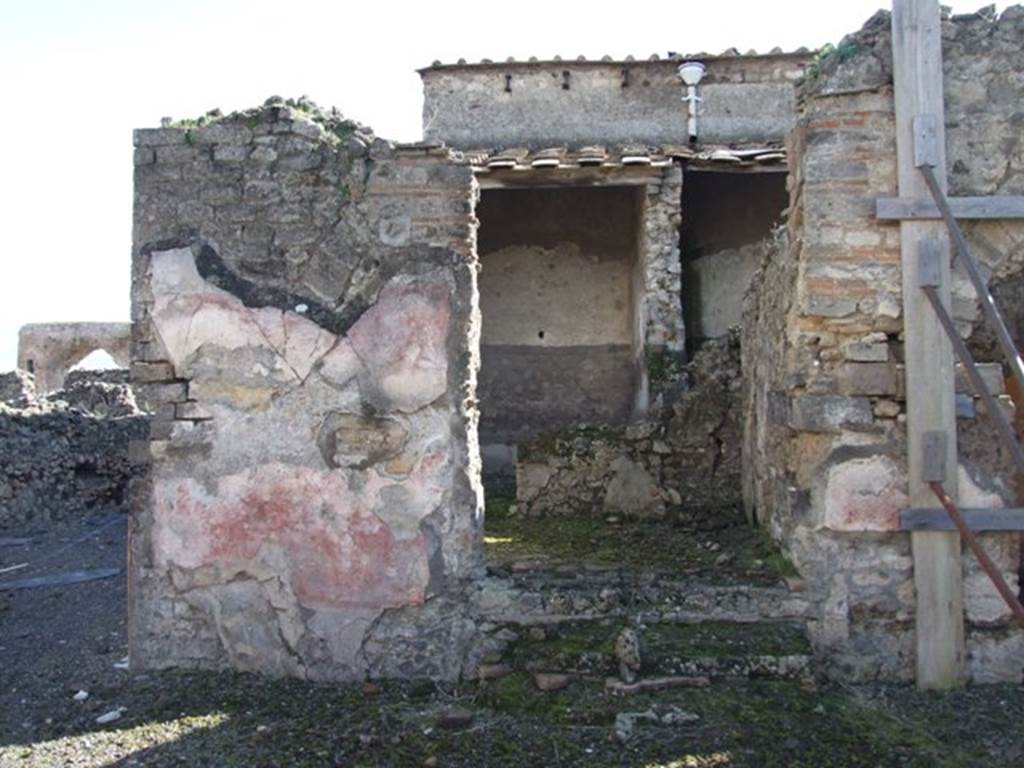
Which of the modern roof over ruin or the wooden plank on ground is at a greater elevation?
the modern roof over ruin

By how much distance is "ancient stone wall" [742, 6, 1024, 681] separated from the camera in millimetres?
3986

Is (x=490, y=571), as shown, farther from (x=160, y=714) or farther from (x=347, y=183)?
(x=347, y=183)

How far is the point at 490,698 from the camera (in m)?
3.82

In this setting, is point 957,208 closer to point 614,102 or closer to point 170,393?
point 170,393

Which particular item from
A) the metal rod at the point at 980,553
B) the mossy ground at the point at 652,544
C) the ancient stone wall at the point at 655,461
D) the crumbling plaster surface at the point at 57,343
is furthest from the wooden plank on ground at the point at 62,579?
the crumbling plaster surface at the point at 57,343

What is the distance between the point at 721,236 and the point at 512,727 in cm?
753

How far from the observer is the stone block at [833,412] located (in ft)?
13.2

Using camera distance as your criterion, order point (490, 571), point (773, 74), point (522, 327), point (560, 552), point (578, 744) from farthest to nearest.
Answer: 1. point (773, 74)
2. point (522, 327)
3. point (560, 552)
4. point (490, 571)
5. point (578, 744)

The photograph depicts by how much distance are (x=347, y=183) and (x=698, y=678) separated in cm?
253

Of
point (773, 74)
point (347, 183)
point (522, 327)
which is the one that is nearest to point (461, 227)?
point (347, 183)

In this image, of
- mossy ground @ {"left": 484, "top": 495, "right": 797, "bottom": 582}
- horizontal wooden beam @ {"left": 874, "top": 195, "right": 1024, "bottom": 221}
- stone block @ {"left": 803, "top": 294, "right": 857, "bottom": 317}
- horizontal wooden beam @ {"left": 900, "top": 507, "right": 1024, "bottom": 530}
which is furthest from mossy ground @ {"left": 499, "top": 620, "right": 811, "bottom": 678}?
horizontal wooden beam @ {"left": 874, "top": 195, "right": 1024, "bottom": 221}

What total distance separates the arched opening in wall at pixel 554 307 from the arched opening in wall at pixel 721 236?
626 millimetres

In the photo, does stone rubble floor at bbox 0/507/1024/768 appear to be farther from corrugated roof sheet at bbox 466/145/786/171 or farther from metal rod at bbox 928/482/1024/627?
corrugated roof sheet at bbox 466/145/786/171

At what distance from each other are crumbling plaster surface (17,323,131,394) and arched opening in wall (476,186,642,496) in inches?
410
